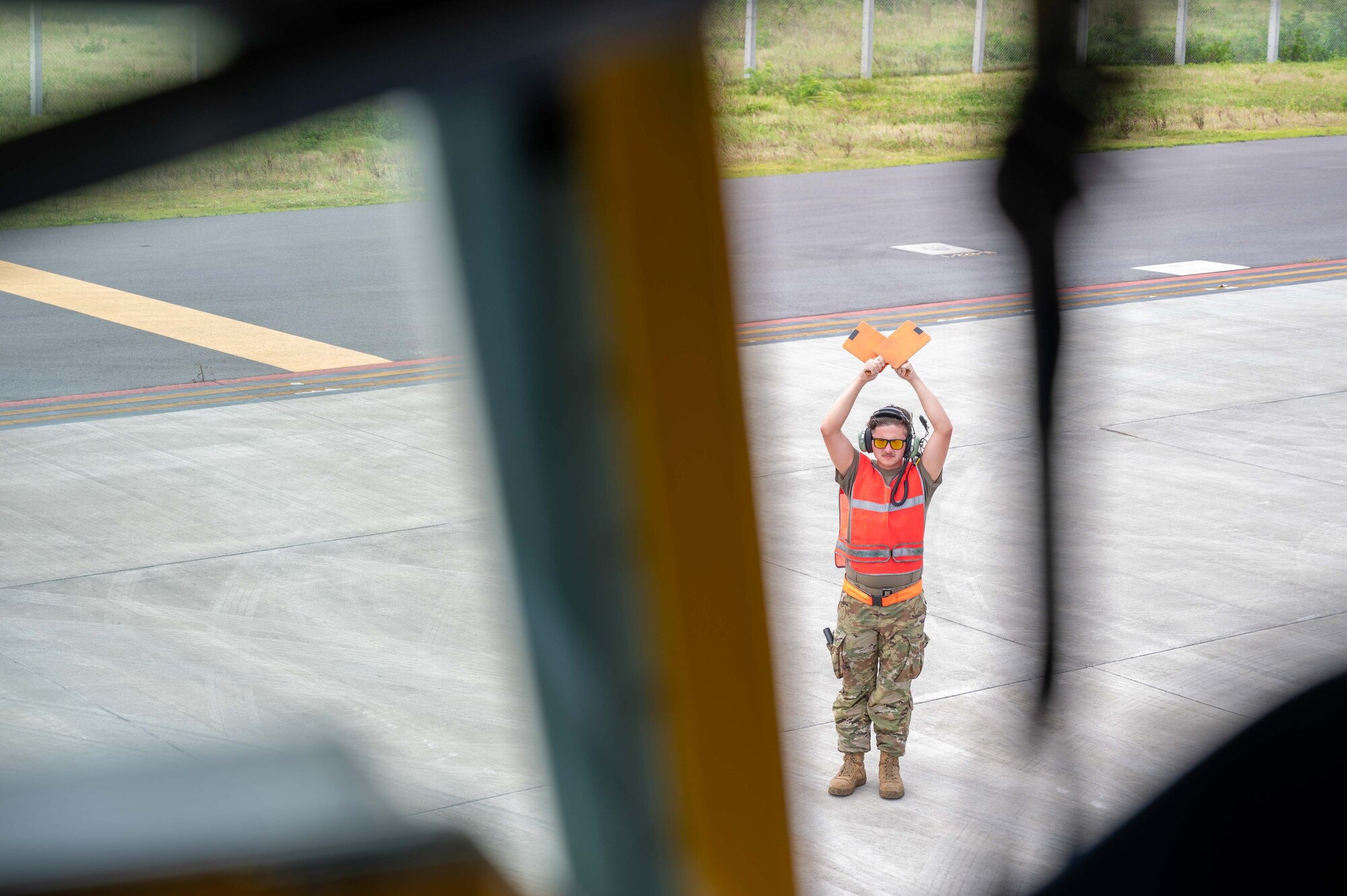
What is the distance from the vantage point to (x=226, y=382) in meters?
6.12

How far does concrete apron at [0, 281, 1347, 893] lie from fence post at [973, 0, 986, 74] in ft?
0.55

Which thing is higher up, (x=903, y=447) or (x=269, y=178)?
(x=269, y=178)

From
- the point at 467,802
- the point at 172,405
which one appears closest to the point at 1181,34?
the point at 467,802

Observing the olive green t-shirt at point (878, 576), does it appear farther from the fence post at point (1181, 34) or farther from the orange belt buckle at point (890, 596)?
the fence post at point (1181, 34)

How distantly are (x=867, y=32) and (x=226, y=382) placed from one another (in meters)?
5.61

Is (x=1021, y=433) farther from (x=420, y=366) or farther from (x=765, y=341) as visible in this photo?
(x=420, y=366)

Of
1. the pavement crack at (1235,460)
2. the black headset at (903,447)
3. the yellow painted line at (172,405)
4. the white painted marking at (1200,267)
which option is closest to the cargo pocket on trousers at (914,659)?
the black headset at (903,447)

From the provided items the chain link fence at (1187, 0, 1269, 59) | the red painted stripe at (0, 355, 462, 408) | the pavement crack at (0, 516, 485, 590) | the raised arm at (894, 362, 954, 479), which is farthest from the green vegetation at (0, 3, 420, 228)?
the raised arm at (894, 362, 954, 479)

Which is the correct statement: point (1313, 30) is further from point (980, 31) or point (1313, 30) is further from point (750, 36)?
point (750, 36)

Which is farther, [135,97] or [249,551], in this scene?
[249,551]

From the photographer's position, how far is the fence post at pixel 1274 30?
91 centimetres

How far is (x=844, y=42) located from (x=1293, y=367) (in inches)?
437

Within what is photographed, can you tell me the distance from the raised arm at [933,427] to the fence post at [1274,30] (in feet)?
10.3

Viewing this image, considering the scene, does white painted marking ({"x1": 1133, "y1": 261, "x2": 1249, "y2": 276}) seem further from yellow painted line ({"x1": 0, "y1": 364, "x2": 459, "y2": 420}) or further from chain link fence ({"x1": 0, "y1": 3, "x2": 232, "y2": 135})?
chain link fence ({"x1": 0, "y1": 3, "x2": 232, "y2": 135})
